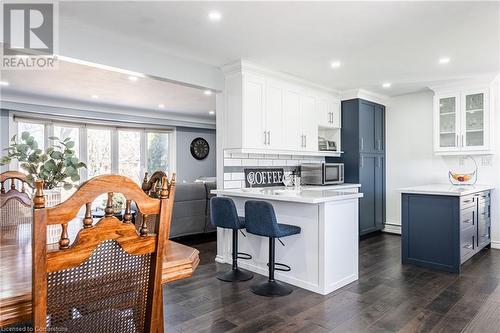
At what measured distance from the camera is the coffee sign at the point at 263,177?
14.6 feet

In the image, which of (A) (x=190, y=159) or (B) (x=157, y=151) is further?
(A) (x=190, y=159)

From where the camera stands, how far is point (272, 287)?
10.2ft

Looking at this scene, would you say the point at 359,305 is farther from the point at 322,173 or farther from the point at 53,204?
the point at 53,204

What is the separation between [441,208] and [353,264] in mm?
1306

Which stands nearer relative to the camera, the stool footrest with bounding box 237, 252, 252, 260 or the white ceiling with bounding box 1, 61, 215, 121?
the stool footrest with bounding box 237, 252, 252, 260

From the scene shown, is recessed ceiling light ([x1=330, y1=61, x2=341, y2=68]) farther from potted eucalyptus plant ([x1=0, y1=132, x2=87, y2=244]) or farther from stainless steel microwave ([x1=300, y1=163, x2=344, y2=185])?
potted eucalyptus plant ([x1=0, y1=132, x2=87, y2=244])

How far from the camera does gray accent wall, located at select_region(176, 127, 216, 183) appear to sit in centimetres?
879

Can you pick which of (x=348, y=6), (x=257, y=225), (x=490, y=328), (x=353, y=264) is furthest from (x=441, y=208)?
(x=348, y=6)

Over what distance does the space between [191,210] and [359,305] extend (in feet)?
10.1

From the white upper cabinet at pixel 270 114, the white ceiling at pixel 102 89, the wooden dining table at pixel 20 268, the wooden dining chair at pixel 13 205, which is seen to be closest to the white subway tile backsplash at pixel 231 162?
the white upper cabinet at pixel 270 114

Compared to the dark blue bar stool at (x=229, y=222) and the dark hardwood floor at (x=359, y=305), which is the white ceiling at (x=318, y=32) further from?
the dark hardwood floor at (x=359, y=305)

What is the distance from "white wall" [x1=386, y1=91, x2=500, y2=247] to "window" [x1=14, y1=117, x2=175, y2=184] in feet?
18.1

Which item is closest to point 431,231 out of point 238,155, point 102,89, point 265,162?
point 265,162

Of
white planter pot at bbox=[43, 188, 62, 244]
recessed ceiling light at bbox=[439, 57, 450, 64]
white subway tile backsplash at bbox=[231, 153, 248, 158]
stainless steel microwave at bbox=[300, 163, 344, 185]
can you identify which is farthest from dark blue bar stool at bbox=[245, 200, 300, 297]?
recessed ceiling light at bbox=[439, 57, 450, 64]
